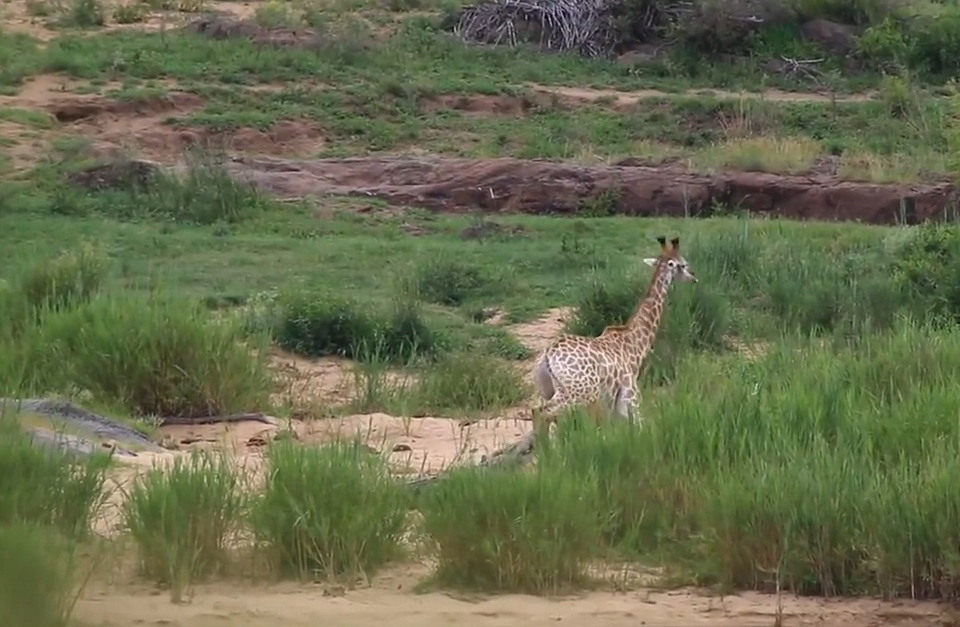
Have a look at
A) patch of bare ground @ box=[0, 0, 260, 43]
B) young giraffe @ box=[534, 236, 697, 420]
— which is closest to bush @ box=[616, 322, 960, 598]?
young giraffe @ box=[534, 236, 697, 420]

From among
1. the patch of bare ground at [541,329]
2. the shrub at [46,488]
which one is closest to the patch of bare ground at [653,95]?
the patch of bare ground at [541,329]

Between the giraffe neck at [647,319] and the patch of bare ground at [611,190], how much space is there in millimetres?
8801

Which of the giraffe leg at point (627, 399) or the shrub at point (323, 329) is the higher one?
the giraffe leg at point (627, 399)

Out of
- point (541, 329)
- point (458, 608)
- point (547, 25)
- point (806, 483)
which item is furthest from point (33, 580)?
point (547, 25)

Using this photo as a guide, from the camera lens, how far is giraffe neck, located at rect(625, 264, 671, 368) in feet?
35.3

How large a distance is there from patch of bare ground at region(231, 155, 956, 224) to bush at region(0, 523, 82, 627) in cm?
1480

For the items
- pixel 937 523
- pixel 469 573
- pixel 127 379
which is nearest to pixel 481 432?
pixel 127 379

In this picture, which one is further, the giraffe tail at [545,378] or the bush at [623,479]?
the giraffe tail at [545,378]

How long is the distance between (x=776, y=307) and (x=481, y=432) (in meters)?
4.81

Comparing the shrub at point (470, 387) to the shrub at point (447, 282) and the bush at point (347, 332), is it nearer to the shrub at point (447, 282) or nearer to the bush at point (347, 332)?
the bush at point (347, 332)

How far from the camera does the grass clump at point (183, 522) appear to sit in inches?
273

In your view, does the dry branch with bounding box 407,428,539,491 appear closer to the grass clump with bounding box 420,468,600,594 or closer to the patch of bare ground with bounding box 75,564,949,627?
the grass clump with bounding box 420,468,600,594

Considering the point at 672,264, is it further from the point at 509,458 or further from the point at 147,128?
the point at 147,128

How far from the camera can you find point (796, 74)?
97.7ft
